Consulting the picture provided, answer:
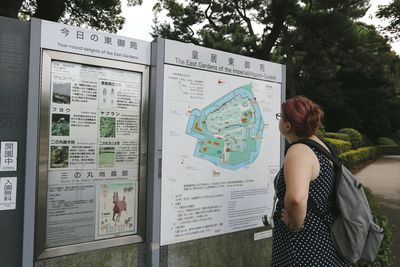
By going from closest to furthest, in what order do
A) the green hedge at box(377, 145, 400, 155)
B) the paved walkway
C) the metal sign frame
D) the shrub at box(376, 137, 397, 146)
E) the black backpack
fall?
the black backpack → the metal sign frame → the paved walkway → the green hedge at box(377, 145, 400, 155) → the shrub at box(376, 137, 397, 146)

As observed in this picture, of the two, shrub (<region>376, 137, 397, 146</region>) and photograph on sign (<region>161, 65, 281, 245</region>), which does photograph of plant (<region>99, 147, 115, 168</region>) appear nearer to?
photograph on sign (<region>161, 65, 281, 245</region>)

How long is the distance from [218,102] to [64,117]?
1.39 metres

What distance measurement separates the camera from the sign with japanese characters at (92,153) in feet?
8.34

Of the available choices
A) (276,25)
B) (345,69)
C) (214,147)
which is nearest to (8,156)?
(214,147)

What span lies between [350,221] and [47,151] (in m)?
1.99

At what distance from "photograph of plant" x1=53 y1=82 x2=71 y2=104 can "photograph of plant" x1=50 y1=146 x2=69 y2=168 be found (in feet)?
1.07

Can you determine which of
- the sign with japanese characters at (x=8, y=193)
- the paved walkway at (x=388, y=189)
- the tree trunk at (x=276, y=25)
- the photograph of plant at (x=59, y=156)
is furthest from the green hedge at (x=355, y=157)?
the sign with japanese characters at (x=8, y=193)

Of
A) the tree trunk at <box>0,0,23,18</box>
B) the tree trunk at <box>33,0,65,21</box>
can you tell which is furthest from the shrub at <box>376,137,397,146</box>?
the tree trunk at <box>0,0,23,18</box>

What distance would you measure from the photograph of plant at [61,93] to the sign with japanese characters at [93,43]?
245 mm

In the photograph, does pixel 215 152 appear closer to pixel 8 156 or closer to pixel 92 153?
pixel 92 153

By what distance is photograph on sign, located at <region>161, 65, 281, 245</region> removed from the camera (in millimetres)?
3037

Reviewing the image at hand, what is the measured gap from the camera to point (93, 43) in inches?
Answer: 105

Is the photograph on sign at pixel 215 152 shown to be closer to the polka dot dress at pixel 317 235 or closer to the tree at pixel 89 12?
the polka dot dress at pixel 317 235

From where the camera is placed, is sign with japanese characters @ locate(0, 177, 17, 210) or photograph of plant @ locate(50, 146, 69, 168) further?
→ photograph of plant @ locate(50, 146, 69, 168)
